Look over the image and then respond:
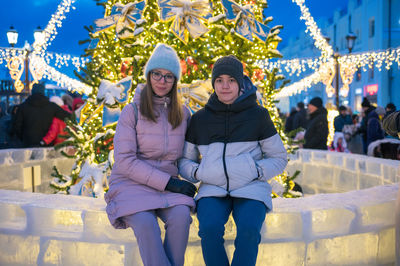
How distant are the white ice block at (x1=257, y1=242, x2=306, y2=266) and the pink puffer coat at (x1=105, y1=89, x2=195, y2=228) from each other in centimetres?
54

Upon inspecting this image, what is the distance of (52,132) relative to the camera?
607 cm

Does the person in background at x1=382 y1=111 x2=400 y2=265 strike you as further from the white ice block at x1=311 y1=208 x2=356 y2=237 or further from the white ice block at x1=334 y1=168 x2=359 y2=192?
the white ice block at x1=334 y1=168 x2=359 y2=192

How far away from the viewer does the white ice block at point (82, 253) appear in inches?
88.7

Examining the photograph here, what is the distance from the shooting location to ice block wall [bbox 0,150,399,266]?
7.45 feet

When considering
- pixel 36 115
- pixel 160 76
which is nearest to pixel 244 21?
pixel 160 76

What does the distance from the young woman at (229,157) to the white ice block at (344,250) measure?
16.2 inches

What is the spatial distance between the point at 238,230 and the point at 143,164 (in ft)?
2.34

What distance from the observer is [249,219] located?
2160mm

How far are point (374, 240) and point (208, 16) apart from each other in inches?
105

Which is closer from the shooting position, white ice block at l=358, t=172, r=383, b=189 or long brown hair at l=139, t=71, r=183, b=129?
long brown hair at l=139, t=71, r=183, b=129

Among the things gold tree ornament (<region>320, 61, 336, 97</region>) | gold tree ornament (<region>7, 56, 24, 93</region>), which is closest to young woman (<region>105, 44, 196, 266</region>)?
gold tree ornament (<region>7, 56, 24, 93</region>)

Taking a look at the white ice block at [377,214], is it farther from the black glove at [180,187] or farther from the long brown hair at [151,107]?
the long brown hair at [151,107]

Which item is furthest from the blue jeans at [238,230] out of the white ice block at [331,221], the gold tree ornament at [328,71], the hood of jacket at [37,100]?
the gold tree ornament at [328,71]

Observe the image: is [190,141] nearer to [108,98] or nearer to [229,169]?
[229,169]
